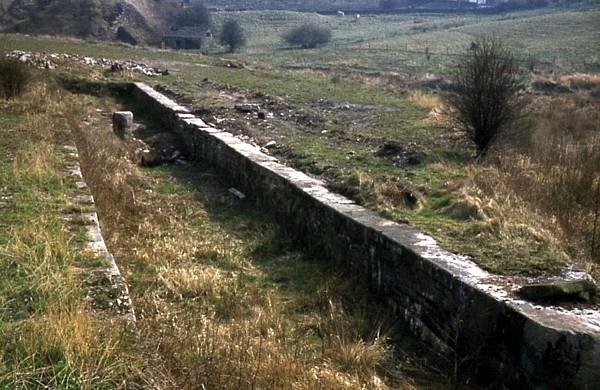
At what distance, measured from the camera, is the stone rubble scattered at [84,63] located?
1658 centimetres

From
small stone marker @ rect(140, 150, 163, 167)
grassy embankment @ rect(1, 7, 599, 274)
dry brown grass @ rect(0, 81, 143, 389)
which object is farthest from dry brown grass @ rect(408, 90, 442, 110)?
dry brown grass @ rect(0, 81, 143, 389)

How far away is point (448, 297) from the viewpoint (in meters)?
4.16

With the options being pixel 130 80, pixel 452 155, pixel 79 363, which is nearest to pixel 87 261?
pixel 79 363

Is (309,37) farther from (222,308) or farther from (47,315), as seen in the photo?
(47,315)

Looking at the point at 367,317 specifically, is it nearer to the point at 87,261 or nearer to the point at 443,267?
the point at 443,267

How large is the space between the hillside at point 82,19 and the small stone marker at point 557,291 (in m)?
44.1

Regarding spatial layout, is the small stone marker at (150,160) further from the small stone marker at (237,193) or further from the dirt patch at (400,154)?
the dirt patch at (400,154)

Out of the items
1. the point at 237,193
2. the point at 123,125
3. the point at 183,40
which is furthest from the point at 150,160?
the point at 183,40

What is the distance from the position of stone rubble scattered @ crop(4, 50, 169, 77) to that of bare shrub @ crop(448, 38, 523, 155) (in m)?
10.7

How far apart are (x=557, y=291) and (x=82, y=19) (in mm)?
48804

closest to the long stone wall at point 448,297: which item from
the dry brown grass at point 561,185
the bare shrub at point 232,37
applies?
the dry brown grass at point 561,185

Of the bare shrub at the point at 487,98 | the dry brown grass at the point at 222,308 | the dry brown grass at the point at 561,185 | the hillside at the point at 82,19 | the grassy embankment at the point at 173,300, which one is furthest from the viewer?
the hillside at the point at 82,19

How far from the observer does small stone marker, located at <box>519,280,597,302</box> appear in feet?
12.4

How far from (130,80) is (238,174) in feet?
29.6
